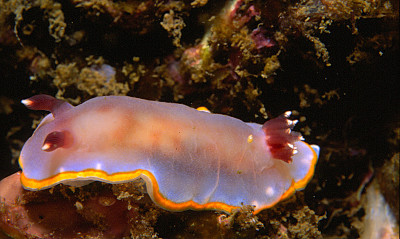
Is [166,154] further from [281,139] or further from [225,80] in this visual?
[225,80]

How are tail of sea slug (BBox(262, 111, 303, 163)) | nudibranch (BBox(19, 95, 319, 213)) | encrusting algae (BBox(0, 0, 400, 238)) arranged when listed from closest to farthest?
nudibranch (BBox(19, 95, 319, 213)) < encrusting algae (BBox(0, 0, 400, 238)) < tail of sea slug (BBox(262, 111, 303, 163))

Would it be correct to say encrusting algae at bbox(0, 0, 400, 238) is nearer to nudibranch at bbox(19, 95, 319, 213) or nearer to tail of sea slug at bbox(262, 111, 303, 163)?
nudibranch at bbox(19, 95, 319, 213)

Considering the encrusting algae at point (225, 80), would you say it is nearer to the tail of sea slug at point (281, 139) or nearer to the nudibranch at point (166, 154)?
the nudibranch at point (166, 154)

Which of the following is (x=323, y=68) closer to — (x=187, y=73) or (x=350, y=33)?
(x=350, y=33)

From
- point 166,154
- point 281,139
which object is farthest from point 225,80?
point 166,154

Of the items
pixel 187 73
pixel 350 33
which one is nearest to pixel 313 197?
→ pixel 350 33

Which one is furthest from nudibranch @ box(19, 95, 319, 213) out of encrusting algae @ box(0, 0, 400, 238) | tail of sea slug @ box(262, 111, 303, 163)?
encrusting algae @ box(0, 0, 400, 238)
